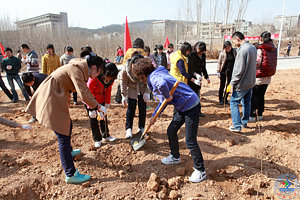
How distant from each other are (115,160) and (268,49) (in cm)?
359

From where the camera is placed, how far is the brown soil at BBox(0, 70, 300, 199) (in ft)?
7.54

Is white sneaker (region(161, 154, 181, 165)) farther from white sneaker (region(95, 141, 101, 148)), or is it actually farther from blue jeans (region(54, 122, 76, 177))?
blue jeans (region(54, 122, 76, 177))

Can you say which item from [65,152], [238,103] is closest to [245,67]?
[238,103]

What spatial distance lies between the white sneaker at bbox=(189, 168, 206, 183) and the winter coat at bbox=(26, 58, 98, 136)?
1613 mm

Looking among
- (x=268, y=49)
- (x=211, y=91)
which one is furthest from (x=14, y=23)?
(x=268, y=49)

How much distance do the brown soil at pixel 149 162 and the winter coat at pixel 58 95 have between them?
869mm

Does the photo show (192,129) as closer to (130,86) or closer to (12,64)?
(130,86)

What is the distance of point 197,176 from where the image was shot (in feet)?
7.74

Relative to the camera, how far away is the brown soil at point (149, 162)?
7.54 feet

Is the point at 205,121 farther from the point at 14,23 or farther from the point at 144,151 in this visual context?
the point at 14,23

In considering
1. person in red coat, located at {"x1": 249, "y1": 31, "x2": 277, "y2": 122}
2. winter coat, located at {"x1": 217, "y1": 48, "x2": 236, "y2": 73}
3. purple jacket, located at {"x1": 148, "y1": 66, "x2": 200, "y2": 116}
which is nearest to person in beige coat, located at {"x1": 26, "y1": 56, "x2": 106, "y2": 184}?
purple jacket, located at {"x1": 148, "y1": 66, "x2": 200, "y2": 116}

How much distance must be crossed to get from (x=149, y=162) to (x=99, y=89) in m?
1.38

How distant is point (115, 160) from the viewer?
2918 millimetres

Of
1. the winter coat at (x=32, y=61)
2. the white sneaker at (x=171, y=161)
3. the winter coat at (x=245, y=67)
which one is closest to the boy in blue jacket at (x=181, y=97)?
the white sneaker at (x=171, y=161)
